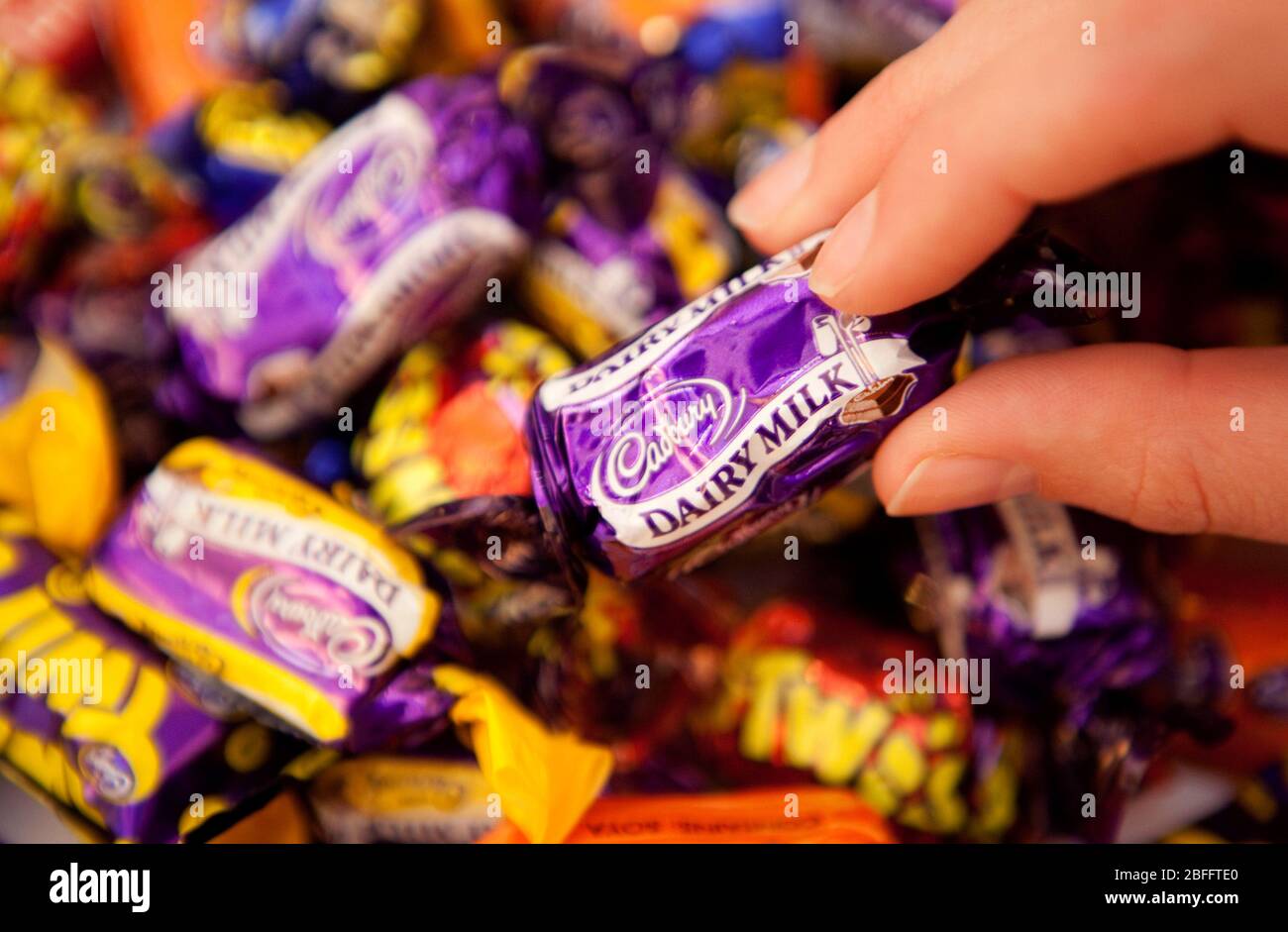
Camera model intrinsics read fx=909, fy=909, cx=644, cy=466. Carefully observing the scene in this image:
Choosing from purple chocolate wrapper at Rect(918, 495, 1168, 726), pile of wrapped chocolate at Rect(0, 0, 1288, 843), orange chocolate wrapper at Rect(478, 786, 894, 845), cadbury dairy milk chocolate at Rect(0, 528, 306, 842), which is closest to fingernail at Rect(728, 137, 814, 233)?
pile of wrapped chocolate at Rect(0, 0, 1288, 843)

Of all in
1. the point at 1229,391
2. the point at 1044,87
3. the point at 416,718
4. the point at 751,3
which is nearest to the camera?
the point at 1044,87

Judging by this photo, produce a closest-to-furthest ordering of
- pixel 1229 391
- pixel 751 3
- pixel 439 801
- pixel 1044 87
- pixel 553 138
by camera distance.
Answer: pixel 1044 87 → pixel 1229 391 → pixel 439 801 → pixel 553 138 → pixel 751 3

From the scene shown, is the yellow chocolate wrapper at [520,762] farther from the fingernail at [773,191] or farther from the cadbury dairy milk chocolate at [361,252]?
the fingernail at [773,191]

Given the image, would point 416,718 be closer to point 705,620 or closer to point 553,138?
point 705,620

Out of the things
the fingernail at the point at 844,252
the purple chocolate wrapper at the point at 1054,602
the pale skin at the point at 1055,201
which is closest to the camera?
the pale skin at the point at 1055,201

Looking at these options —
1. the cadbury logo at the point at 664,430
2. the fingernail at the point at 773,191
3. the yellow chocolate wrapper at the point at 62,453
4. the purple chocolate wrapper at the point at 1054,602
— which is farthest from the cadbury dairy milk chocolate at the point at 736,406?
the yellow chocolate wrapper at the point at 62,453

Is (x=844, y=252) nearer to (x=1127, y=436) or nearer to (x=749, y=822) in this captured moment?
(x=1127, y=436)
